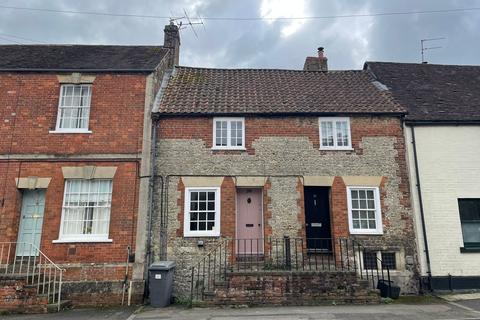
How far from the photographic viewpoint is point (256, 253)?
437 inches

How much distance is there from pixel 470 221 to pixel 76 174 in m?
12.7

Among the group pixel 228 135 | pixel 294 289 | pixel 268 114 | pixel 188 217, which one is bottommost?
pixel 294 289

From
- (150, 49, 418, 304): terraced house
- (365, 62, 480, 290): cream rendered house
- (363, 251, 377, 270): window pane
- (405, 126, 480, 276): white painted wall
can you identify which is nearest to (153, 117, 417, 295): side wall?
(150, 49, 418, 304): terraced house

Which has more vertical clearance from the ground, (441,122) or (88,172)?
(441,122)

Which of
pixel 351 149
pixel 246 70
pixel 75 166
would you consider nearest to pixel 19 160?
pixel 75 166

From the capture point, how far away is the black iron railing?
34.2 ft

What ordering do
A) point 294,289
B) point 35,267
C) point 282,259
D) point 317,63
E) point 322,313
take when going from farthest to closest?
point 317,63
point 282,259
point 35,267
point 294,289
point 322,313

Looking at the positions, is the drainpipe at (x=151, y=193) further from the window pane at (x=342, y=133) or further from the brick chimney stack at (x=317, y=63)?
the brick chimney stack at (x=317, y=63)

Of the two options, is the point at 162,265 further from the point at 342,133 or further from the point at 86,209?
the point at 342,133

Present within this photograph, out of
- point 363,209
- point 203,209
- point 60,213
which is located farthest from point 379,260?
point 60,213

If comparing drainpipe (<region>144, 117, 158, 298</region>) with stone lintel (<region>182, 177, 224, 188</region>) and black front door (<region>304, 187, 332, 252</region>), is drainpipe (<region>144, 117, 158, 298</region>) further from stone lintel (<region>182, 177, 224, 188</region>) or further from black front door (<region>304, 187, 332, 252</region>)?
black front door (<region>304, 187, 332, 252</region>)

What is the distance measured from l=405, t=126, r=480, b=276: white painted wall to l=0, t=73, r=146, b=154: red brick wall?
9426 millimetres

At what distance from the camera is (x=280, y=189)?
11.2m

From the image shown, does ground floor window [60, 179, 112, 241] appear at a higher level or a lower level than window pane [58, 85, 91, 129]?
lower
